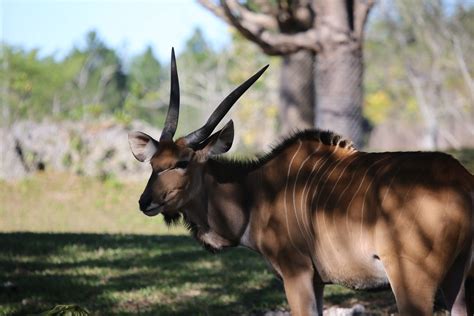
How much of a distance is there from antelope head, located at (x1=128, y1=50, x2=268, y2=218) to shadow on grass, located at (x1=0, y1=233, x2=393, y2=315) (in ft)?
5.07

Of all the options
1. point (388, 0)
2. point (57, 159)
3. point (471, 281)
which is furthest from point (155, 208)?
point (388, 0)

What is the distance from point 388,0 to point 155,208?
21.4 meters

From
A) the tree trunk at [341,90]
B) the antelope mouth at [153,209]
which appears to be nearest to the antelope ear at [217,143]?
the antelope mouth at [153,209]

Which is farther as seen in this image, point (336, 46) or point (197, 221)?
point (336, 46)

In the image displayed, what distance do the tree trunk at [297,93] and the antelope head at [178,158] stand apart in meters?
10.4

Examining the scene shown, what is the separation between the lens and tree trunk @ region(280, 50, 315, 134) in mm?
15539

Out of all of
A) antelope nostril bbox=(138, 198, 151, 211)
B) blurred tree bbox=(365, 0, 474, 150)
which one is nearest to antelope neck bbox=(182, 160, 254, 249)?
antelope nostril bbox=(138, 198, 151, 211)

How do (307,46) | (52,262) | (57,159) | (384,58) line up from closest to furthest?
(52,262) → (307,46) → (57,159) → (384,58)

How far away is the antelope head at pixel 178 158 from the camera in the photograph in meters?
4.88

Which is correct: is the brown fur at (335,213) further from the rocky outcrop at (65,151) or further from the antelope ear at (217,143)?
the rocky outcrop at (65,151)

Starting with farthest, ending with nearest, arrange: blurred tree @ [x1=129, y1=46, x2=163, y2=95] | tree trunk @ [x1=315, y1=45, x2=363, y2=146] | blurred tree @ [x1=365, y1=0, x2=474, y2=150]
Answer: blurred tree @ [x1=129, y1=46, x2=163, y2=95], blurred tree @ [x1=365, y1=0, x2=474, y2=150], tree trunk @ [x1=315, y1=45, x2=363, y2=146]

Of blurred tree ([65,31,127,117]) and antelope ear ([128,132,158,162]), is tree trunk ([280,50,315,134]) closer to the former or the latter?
antelope ear ([128,132,158,162])

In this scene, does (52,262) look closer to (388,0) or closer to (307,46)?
(307,46)

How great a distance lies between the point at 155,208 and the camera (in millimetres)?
4852
